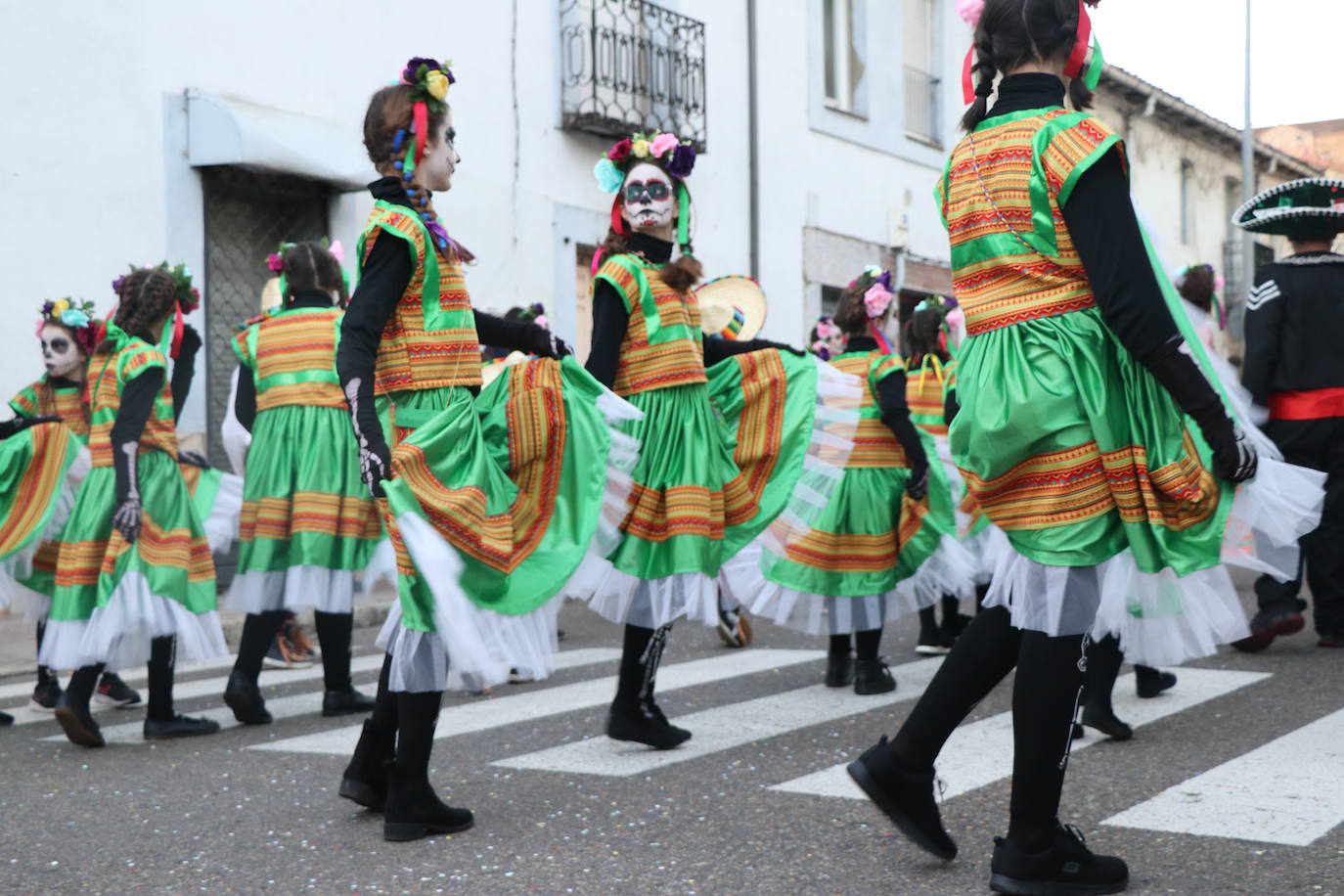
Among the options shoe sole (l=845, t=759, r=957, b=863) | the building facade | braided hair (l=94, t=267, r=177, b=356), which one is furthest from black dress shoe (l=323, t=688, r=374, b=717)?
the building facade

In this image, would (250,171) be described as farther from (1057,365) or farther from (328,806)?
(1057,365)

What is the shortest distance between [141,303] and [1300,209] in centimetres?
523

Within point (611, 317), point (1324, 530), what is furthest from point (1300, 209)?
point (611, 317)

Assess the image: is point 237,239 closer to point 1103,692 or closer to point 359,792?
point 359,792

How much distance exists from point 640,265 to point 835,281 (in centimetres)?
1382

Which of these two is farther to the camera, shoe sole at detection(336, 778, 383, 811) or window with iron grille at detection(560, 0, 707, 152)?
window with iron grille at detection(560, 0, 707, 152)

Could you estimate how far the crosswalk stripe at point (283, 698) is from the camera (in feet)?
19.7

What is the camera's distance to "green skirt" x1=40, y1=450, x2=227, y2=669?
5809mm

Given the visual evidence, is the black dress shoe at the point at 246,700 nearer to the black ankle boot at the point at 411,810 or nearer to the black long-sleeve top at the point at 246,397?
the black long-sleeve top at the point at 246,397

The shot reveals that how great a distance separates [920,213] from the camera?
67.3 feet

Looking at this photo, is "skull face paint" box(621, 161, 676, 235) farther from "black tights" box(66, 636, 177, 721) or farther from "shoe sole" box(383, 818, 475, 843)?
"black tights" box(66, 636, 177, 721)

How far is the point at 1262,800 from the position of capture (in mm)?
4129

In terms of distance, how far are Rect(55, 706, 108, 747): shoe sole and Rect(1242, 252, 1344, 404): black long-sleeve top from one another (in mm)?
5515

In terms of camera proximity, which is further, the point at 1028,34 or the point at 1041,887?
the point at 1028,34
